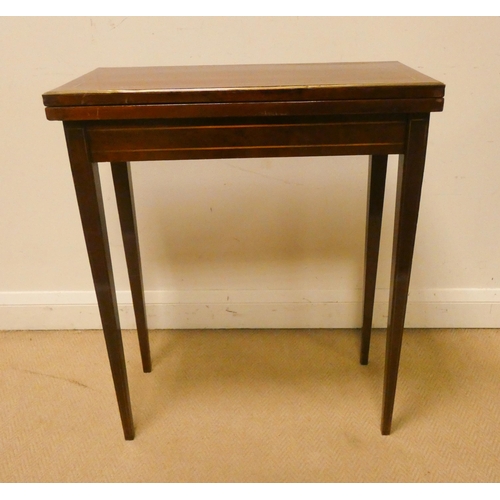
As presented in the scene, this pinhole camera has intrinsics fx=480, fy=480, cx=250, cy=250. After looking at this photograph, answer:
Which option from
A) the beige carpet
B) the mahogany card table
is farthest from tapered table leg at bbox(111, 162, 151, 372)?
the mahogany card table

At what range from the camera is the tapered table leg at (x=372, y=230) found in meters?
0.98

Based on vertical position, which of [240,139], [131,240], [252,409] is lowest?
[252,409]

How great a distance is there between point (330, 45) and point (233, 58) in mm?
216

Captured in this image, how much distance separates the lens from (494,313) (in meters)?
1.29

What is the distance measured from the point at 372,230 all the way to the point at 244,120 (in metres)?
0.46

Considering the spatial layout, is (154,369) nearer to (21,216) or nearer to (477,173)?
(21,216)

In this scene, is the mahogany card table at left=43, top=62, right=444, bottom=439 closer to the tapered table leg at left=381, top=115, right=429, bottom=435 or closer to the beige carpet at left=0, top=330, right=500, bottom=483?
the tapered table leg at left=381, top=115, right=429, bottom=435

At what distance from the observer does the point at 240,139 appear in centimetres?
71

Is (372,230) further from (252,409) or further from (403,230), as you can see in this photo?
(252,409)

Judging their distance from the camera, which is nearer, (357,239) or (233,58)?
(233,58)

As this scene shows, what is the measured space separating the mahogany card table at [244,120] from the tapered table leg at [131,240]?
201 millimetres

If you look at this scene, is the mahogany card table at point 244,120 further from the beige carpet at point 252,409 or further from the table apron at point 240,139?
the beige carpet at point 252,409

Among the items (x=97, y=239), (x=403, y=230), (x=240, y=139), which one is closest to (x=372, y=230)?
(x=403, y=230)

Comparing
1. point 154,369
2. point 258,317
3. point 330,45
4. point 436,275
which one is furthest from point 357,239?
point 154,369
